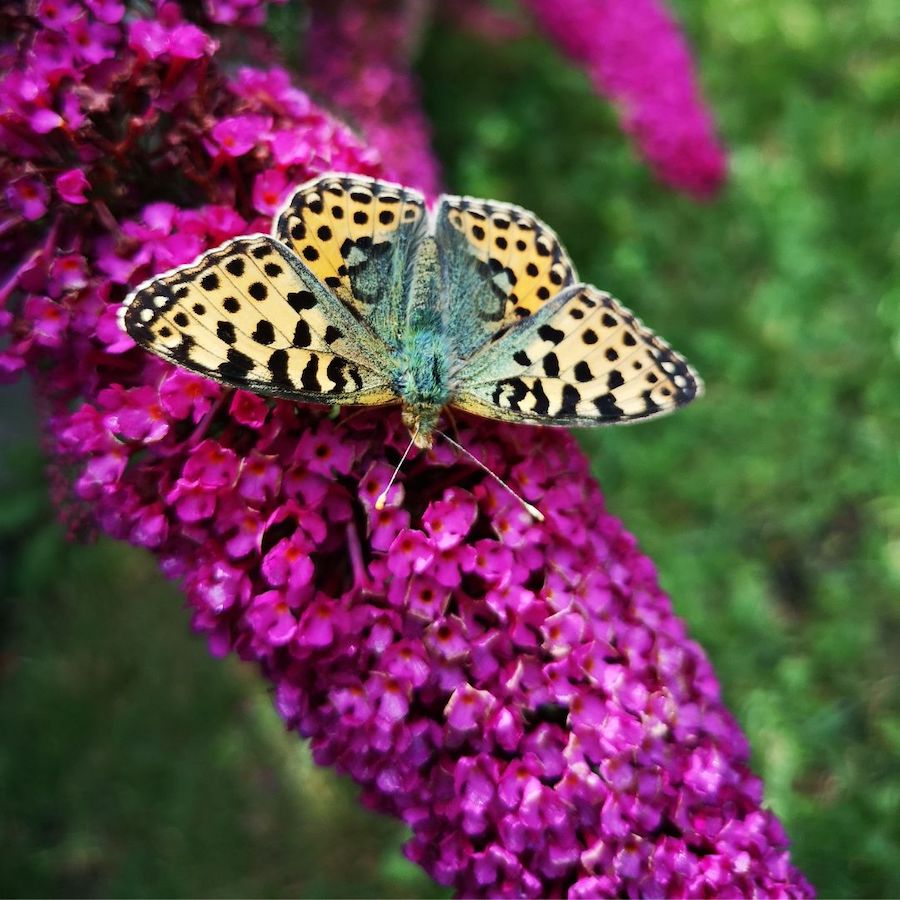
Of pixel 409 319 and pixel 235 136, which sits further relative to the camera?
pixel 409 319

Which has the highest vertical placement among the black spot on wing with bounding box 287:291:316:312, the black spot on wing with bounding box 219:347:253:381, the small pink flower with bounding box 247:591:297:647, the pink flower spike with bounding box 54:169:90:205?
the pink flower spike with bounding box 54:169:90:205

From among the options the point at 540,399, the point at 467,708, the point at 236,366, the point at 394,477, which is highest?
the point at 540,399

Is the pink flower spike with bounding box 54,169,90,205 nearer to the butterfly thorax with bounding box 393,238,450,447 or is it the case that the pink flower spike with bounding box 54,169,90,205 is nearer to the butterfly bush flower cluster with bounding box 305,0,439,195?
the butterfly thorax with bounding box 393,238,450,447

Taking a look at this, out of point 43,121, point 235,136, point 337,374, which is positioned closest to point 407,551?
point 337,374

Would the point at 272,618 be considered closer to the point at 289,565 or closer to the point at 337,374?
the point at 289,565

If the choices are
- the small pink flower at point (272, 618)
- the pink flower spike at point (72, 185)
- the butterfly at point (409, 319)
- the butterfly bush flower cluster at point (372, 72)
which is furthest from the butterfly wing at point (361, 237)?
the butterfly bush flower cluster at point (372, 72)

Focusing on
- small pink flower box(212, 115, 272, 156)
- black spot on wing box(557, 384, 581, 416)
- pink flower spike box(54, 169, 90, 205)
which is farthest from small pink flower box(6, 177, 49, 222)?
black spot on wing box(557, 384, 581, 416)

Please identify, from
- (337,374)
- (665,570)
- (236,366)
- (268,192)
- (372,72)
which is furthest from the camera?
(372,72)

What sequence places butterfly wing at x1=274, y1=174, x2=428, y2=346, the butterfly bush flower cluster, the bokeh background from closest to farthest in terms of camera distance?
butterfly wing at x1=274, y1=174, x2=428, y2=346 → the bokeh background → the butterfly bush flower cluster
